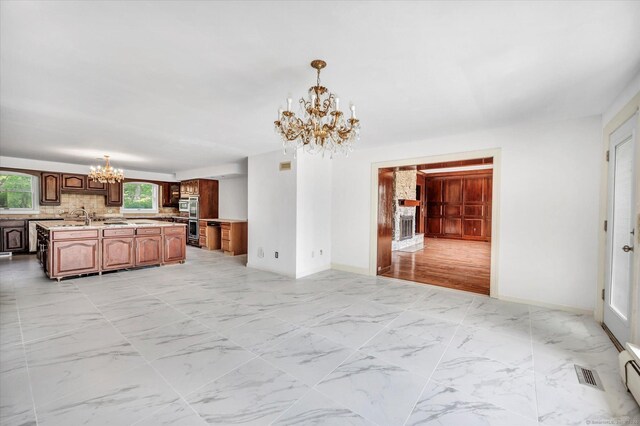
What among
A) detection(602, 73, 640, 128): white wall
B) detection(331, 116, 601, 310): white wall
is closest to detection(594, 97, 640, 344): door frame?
detection(602, 73, 640, 128): white wall

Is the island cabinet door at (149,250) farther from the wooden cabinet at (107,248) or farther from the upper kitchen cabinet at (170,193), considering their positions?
the upper kitchen cabinet at (170,193)

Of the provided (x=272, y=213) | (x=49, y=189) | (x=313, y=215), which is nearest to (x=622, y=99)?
(x=313, y=215)

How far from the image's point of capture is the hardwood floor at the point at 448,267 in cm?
455

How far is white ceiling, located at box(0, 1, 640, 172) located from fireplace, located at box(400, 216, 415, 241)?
4.89 m

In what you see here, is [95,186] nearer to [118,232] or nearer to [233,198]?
[233,198]

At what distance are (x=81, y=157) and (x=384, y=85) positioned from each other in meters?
7.33

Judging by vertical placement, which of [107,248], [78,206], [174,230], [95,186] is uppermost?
[95,186]

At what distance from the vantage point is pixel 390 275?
5043 millimetres

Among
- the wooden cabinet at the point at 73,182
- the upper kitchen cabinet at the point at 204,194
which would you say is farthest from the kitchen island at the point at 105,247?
the wooden cabinet at the point at 73,182

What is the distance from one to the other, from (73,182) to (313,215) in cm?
706

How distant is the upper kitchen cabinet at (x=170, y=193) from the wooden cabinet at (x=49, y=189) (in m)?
2.63

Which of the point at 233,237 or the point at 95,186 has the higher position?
the point at 95,186

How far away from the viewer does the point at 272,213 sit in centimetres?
533

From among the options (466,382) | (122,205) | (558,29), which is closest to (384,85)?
(558,29)
